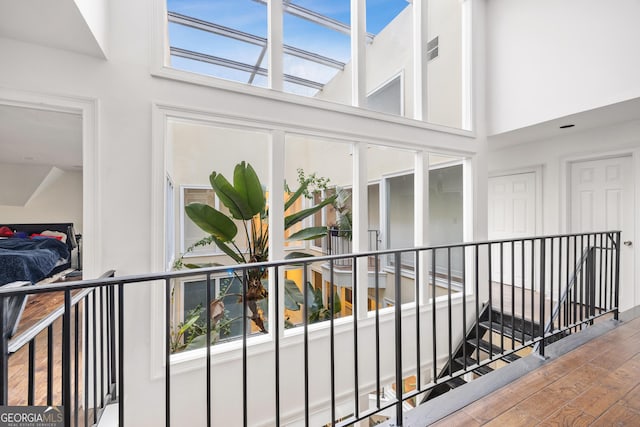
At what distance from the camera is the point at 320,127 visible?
2.61 m

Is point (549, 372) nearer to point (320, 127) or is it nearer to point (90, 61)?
point (320, 127)

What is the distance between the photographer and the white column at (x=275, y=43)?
242 centimetres

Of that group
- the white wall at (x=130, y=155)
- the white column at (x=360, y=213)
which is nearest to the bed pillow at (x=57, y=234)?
the white wall at (x=130, y=155)

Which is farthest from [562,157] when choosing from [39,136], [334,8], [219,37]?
[39,136]

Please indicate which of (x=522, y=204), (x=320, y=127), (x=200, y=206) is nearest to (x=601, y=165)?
(x=522, y=204)

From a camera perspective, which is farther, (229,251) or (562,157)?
(562,157)

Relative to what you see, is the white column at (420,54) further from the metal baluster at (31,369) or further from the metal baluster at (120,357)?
the metal baluster at (31,369)

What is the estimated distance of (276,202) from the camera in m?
2.45

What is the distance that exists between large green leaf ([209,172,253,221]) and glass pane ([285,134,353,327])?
A: 536 mm

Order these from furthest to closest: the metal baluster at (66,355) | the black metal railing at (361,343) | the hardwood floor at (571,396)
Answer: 1. the black metal railing at (361,343)
2. the hardwood floor at (571,396)
3. the metal baluster at (66,355)

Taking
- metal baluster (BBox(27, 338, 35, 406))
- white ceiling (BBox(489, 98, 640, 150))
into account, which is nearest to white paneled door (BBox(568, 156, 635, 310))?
white ceiling (BBox(489, 98, 640, 150))

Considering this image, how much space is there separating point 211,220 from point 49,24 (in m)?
1.40

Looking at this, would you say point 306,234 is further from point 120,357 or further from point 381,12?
point 381,12

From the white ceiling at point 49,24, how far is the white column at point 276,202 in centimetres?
129
